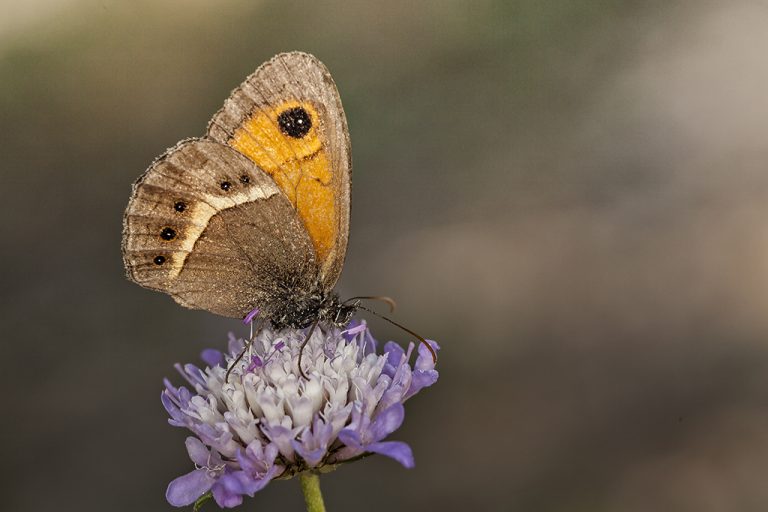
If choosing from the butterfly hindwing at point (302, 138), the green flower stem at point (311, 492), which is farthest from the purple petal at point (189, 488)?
the butterfly hindwing at point (302, 138)

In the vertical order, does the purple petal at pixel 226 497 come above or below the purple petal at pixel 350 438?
below

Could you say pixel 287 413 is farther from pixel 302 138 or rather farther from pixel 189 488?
pixel 302 138

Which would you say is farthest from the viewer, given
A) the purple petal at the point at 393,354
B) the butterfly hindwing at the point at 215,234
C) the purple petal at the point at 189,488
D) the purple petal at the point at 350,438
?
the butterfly hindwing at the point at 215,234

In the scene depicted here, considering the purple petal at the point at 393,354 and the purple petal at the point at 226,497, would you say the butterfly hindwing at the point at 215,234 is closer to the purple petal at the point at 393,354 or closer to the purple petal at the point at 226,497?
the purple petal at the point at 393,354

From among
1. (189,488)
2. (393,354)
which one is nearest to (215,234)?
(393,354)

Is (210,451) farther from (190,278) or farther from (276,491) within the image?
(276,491)

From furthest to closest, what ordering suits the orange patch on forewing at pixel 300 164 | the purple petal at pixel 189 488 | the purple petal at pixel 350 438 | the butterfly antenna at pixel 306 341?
1. the orange patch on forewing at pixel 300 164
2. the butterfly antenna at pixel 306 341
3. the purple petal at pixel 189 488
4. the purple petal at pixel 350 438

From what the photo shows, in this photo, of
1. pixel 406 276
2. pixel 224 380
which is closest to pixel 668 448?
pixel 406 276
